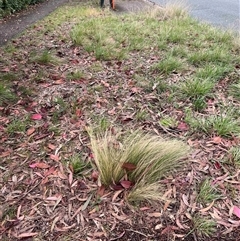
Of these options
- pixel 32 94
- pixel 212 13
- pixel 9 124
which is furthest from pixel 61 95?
pixel 212 13

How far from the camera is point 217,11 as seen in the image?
10.0 metres

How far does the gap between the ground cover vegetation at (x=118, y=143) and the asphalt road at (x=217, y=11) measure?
14.1 ft

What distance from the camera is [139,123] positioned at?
9.73ft

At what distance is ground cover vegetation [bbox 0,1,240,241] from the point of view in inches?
80.9

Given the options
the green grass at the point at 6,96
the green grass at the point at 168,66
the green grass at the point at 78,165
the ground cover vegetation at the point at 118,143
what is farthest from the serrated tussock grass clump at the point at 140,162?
the green grass at the point at 168,66

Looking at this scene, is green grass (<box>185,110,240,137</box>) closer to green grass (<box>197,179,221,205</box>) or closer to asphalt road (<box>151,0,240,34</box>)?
green grass (<box>197,179,221,205</box>)

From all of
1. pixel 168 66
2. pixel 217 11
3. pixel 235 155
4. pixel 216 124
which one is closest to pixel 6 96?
pixel 168 66

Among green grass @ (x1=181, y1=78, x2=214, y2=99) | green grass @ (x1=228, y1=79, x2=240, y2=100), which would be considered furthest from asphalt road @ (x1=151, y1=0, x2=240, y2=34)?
green grass @ (x1=181, y1=78, x2=214, y2=99)

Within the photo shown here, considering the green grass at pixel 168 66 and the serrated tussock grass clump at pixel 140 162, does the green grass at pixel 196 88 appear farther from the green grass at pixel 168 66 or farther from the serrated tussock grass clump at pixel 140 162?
the serrated tussock grass clump at pixel 140 162

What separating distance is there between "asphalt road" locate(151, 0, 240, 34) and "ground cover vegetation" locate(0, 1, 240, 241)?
14.1 ft

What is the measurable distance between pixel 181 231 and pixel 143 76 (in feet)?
7.58

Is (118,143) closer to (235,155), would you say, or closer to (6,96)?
(235,155)

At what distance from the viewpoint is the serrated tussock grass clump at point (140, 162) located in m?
2.17

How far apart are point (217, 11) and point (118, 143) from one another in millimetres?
8911
